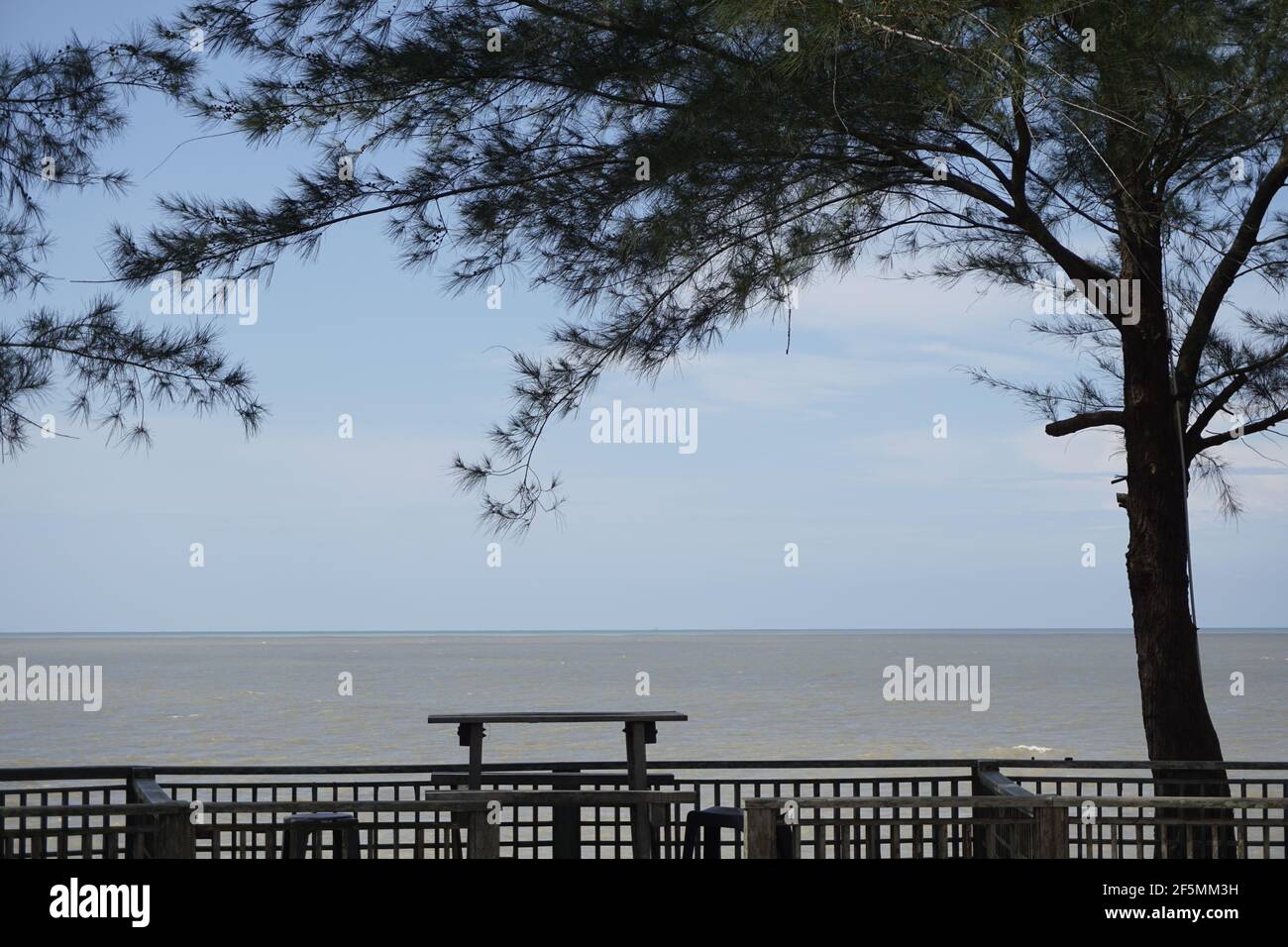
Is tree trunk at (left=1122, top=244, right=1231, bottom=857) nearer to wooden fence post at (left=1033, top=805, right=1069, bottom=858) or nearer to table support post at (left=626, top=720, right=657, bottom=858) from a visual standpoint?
wooden fence post at (left=1033, top=805, right=1069, bottom=858)

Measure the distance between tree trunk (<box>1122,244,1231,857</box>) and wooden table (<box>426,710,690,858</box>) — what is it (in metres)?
2.28

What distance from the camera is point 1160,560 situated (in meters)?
6.36

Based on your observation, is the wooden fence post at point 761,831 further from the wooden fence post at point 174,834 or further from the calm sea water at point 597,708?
the calm sea water at point 597,708

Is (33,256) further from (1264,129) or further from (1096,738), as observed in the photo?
(1096,738)

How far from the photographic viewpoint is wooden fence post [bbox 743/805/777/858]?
14.3 ft

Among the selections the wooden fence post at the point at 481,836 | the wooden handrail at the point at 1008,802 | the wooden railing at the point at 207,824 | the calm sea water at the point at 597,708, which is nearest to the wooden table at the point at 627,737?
the wooden railing at the point at 207,824

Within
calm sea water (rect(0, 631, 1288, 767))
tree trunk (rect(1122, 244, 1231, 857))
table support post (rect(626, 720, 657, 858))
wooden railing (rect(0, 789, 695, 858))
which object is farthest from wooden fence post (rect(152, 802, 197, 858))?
calm sea water (rect(0, 631, 1288, 767))

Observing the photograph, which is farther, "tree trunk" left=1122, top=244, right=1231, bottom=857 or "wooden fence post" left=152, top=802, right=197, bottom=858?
"tree trunk" left=1122, top=244, right=1231, bottom=857

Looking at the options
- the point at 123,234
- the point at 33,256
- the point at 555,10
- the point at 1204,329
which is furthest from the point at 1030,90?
the point at 33,256

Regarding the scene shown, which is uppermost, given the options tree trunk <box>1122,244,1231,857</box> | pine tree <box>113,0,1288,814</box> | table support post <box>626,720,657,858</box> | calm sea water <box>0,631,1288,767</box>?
pine tree <box>113,0,1288,814</box>

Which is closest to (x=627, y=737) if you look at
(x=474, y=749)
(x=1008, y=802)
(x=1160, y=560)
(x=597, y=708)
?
(x=474, y=749)

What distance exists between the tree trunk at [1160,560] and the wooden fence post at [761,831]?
9.02ft

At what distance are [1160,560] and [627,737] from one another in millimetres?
2680
